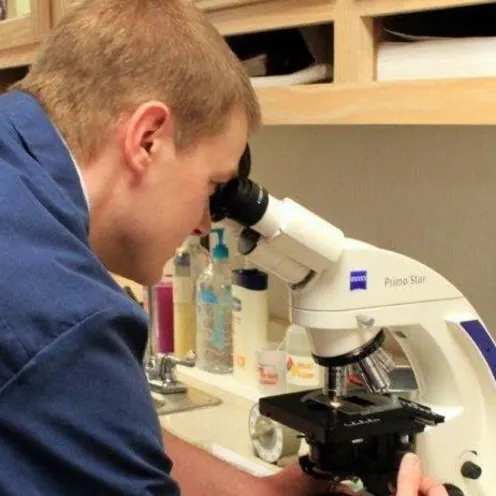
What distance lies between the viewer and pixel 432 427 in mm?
1188

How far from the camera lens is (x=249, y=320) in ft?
5.90

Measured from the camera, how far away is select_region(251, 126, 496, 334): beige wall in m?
1.60

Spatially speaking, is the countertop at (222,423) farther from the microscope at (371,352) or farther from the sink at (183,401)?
the microscope at (371,352)

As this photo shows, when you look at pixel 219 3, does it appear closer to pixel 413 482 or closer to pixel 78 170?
pixel 78 170

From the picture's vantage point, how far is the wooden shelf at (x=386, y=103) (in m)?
1.12

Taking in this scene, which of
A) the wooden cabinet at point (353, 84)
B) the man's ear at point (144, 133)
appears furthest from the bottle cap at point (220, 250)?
the man's ear at point (144, 133)

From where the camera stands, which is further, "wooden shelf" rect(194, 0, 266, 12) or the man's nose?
"wooden shelf" rect(194, 0, 266, 12)

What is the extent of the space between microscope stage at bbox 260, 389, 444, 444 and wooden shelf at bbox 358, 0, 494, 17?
48 cm

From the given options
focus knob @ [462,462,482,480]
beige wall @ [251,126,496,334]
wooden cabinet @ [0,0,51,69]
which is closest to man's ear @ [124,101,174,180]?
focus knob @ [462,462,482,480]

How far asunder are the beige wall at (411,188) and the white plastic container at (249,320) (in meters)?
0.20

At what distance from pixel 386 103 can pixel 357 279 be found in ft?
0.77

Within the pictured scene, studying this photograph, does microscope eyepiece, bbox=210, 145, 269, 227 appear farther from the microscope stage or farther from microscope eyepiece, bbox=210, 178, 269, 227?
the microscope stage

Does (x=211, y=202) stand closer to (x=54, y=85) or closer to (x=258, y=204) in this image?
(x=258, y=204)

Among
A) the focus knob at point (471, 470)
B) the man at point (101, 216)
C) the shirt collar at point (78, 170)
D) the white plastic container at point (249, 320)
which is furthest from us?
the white plastic container at point (249, 320)
